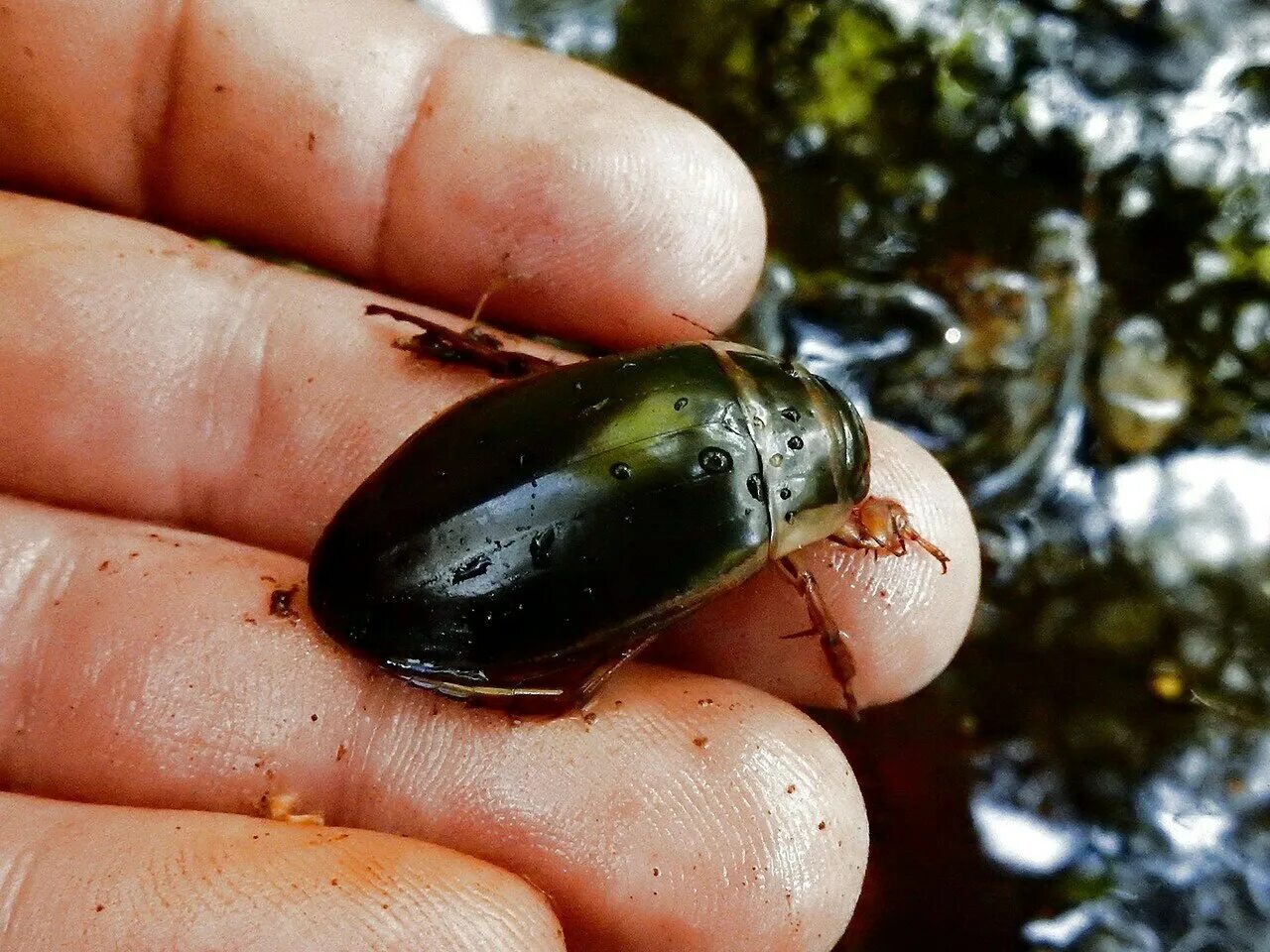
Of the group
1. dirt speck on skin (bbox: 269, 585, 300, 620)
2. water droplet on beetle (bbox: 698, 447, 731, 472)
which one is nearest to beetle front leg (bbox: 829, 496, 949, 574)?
water droplet on beetle (bbox: 698, 447, 731, 472)

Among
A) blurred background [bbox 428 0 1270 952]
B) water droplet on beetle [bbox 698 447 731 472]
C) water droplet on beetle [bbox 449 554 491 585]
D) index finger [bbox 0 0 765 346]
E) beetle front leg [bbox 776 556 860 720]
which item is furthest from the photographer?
blurred background [bbox 428 0 1270 952]

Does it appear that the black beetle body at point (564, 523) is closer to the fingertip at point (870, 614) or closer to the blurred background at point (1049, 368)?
the fingertip at point (870, 614)

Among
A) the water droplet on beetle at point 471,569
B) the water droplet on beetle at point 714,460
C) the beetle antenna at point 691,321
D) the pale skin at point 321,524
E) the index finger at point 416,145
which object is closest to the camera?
the pale skin at point 321,524

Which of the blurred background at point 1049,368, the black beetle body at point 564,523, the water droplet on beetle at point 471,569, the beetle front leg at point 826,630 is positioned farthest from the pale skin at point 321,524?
the blurred background at point 1049,368

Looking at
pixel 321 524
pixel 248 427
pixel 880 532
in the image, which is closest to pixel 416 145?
pixel 248 427

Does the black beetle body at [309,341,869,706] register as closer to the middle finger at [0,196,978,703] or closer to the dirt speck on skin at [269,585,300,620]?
the dirt speck on skin at [269,585,300,620]

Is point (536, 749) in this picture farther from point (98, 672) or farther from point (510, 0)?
point (510, 0)

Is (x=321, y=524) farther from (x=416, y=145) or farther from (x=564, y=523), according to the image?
(x=416, y=145)

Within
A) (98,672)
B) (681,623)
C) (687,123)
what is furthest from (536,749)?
(687,123)
